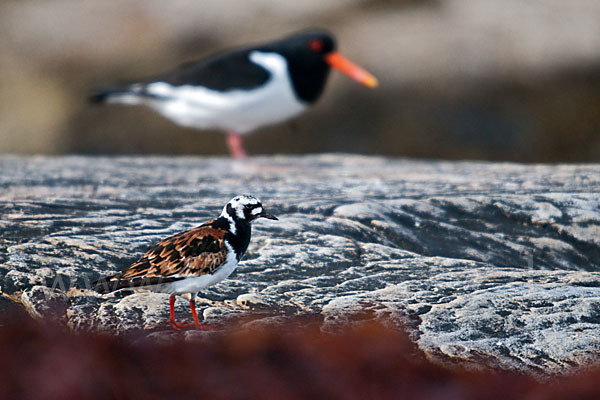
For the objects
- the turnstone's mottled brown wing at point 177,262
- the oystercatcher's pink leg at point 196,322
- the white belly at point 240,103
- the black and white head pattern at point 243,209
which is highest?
the white belly at point 240,103

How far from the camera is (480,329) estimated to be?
3186mm

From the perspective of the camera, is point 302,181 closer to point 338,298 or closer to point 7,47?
point 338,298

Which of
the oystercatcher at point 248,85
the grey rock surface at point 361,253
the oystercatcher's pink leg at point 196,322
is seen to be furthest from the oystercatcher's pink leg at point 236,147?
the oystercatcher's pink leg at point 196,322

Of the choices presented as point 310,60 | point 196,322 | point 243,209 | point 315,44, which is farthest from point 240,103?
point 196,322

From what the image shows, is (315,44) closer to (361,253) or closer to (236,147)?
(236,147)

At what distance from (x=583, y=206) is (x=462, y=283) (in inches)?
58.9

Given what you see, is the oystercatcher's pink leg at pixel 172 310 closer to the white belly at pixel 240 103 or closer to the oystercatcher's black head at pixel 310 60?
the white belly at pixel 240 103

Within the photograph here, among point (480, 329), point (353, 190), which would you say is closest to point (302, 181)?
point (353, 190)

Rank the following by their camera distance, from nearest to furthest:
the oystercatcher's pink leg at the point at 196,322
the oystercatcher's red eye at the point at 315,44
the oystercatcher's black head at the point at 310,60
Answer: the oystercatcher's pink leg at the point at 196,322 → the oystercatcher's black head at the point at 310,60 → the oystercatcher's red eye at the point at 315,44

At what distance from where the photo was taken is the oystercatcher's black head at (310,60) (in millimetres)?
7711

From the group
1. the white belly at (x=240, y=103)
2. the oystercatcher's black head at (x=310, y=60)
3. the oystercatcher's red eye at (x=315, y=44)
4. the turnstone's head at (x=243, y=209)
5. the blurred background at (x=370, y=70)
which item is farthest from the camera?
the blurred background at (x=370, y=70)

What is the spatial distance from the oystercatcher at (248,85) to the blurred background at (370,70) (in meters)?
2.98

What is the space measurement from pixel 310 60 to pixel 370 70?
3421 millimetres

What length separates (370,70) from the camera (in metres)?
11.2
